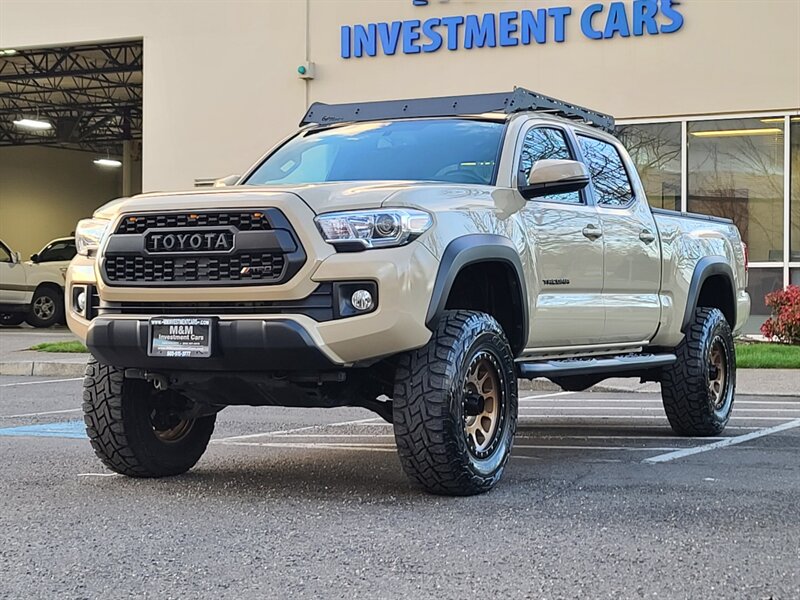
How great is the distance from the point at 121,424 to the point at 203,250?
118 centimetres

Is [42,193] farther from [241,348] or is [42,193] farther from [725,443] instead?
[241,348]

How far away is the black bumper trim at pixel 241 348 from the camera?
17.2 feet

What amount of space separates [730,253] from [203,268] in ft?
15.8

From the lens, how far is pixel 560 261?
6.57 meters

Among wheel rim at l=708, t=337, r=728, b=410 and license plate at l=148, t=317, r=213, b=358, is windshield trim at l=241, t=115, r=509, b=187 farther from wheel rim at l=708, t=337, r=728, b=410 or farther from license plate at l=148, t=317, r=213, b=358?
wheel rim at l=708, t=337, r=728, b=410

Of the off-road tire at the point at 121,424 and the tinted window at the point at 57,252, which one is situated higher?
the tinted window at the point at 57,252

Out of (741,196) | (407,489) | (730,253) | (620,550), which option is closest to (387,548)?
(620,550)

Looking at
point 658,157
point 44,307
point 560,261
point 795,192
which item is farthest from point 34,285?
point 560,261

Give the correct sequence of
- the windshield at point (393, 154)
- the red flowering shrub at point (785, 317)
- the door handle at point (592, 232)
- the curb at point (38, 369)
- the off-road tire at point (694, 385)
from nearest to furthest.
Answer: the windshield at point (393, 154) < the door handle at point (592, 232) < the off-road tire at point (694, 385) < the curb at point (38, 369) < the red flowering shrub at point (785, 317)

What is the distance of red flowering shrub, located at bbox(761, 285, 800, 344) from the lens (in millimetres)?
15961

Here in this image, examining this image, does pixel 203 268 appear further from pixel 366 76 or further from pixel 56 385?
pixel 366 76

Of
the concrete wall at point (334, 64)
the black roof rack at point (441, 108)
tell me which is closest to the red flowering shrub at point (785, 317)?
the concrete wall at point (334, 64)

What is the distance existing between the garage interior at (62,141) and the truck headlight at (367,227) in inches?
1045

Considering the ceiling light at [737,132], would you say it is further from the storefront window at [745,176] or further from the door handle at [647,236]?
the door handle at [647,236]
